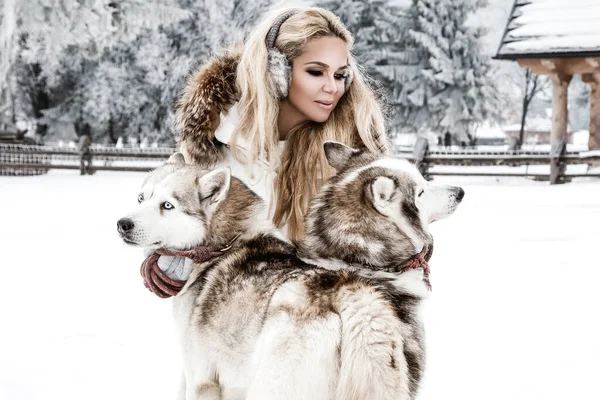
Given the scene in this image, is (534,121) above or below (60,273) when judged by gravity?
above

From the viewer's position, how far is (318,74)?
3664 mm

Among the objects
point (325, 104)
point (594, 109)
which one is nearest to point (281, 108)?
point (325, 104)

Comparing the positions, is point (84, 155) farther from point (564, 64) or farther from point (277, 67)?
point (277, 67)

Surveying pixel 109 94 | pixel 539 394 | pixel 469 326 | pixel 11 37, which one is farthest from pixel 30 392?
pixel 109 94

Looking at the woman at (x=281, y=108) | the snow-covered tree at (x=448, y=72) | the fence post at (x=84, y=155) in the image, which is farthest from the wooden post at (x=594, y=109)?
the fence post at (x=84, y=155)

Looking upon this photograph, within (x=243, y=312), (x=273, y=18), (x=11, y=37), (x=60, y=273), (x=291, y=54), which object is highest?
(x=11, y=37)

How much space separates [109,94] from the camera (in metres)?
29.5

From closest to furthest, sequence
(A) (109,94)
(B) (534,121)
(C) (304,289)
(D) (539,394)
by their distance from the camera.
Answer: (C) (304,289)
(D) (539,394)
(A) (109,94)
(B) (534,121)

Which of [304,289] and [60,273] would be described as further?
[60,273]

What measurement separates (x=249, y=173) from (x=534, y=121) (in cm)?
6163

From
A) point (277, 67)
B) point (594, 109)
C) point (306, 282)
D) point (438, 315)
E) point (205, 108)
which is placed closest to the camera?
point (306, 282)

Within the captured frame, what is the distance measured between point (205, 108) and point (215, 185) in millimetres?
988

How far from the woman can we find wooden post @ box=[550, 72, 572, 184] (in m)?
15.2

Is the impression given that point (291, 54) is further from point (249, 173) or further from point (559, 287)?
point (559, 287)
